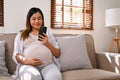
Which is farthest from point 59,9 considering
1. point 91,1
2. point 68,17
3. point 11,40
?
point 11,40

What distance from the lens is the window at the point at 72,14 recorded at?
325 centimetres

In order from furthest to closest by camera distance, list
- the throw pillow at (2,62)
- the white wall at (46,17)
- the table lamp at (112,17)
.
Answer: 1. the table lamp at (112,17)
2. the white wall at (46,17)
3. the throw pillow at (2,62)

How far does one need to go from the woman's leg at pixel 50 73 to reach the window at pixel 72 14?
128 cm

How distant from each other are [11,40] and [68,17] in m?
1.17

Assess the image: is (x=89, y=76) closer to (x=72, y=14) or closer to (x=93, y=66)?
(x=93, y=66)

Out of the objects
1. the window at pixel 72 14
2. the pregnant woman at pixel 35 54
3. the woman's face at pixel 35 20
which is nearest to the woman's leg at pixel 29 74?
the pregnant woman at pixel 35 54

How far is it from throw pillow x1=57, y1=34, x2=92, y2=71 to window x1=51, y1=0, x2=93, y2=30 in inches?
31.3

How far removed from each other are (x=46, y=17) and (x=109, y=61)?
1.19 m

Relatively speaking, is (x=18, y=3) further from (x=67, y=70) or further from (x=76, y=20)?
(x=67, y=70)

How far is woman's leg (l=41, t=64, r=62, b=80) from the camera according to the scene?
186 centimetres

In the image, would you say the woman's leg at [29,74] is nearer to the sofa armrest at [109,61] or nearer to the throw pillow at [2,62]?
the throw pillow at [2,62]

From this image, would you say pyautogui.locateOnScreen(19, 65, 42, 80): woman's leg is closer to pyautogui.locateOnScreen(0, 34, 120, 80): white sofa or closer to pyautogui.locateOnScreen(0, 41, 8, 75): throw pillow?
pyautogui.locateOnScreen(0, 34, 120, 80): white sofa

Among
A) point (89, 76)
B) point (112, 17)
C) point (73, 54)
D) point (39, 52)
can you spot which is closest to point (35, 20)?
point (39, 52)

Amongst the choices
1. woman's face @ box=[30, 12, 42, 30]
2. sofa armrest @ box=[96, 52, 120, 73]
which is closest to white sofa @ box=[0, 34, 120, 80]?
sofa armrest @ box=[96, 52, 120, 73]
